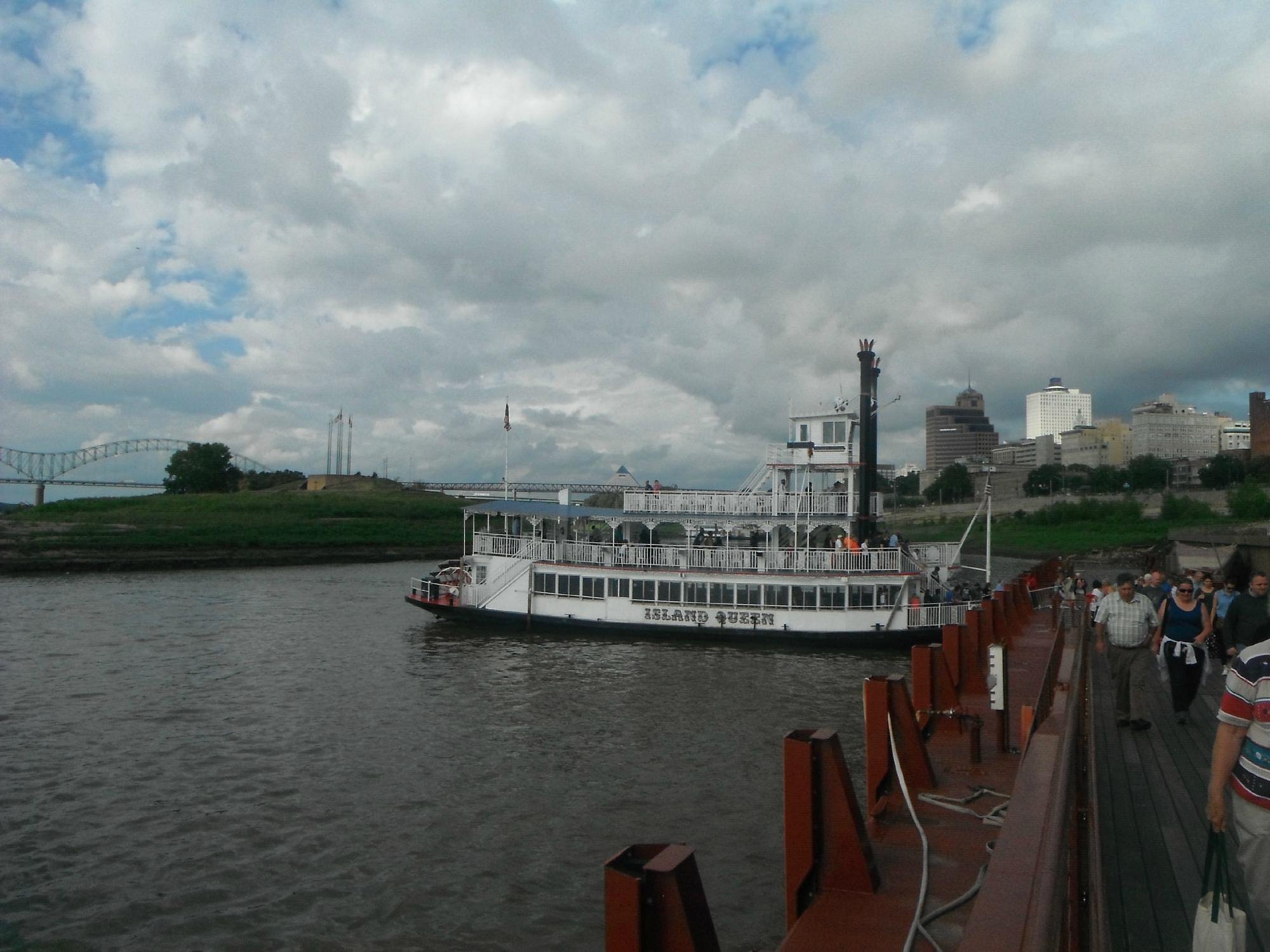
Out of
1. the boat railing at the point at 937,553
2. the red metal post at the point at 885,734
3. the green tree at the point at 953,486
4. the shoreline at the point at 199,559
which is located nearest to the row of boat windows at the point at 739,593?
the boat railing at the point at 937,553

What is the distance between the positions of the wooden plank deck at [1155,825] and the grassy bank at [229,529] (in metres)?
68.0

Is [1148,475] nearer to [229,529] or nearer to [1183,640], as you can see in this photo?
[229,529]

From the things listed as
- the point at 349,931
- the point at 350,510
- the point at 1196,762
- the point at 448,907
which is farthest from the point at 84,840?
the point at 350,510

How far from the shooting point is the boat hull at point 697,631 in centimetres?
2992

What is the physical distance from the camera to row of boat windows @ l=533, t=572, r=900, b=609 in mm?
30672

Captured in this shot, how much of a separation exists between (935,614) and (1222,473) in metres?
120

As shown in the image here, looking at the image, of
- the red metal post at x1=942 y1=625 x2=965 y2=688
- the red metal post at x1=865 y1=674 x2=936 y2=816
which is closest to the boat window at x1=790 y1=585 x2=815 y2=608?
the red metal post at x1=942 y1=625 x2=965 y2=688

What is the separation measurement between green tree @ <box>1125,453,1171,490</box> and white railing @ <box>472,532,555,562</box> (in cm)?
12456

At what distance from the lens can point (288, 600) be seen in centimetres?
4475

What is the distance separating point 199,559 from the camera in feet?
223

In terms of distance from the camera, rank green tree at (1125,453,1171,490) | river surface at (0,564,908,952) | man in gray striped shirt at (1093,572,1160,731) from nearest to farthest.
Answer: river surface at (0,564,908,952) < man in gray striped shirt at (1093,572,1160,731) < green tree at (1125,453,1171,490)

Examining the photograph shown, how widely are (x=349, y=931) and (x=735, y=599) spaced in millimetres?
21906

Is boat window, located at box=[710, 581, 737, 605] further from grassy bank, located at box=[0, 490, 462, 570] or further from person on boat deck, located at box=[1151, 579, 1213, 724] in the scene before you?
grassy bank, located at box=[0, 490, 462, 570]

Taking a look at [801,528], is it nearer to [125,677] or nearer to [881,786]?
[125,677]
